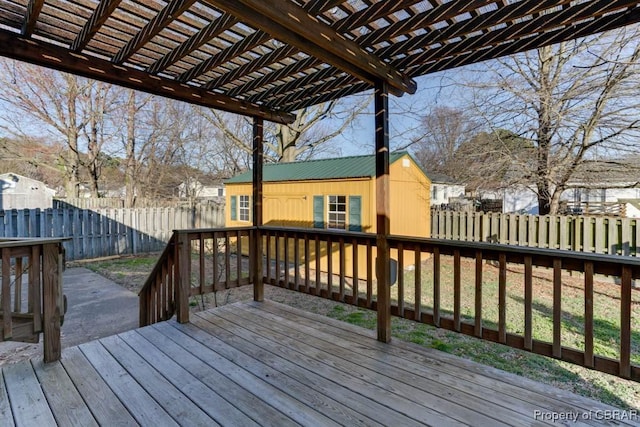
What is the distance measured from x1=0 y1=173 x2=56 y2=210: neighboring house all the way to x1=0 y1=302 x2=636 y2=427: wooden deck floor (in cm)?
1927

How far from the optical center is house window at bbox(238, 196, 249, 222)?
31.8ft

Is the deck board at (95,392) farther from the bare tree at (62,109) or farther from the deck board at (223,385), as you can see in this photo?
the bare tree at (62,109)

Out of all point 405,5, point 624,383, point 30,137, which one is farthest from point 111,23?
point 30,137

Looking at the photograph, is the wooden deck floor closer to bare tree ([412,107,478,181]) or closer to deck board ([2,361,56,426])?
deck board ([2,361,56,426])

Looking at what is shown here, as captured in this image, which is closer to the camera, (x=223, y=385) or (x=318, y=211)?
(x=223, y=385)

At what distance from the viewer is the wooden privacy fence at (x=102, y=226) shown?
25.2 feet

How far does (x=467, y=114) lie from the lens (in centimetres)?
825

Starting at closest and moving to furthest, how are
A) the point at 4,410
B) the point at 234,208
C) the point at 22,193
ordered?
the point at 4,410
the point at 234,208
the point at 22,193

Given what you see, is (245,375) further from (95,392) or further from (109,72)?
(109,72)

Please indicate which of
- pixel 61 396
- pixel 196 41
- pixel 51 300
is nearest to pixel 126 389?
pixel 61 396

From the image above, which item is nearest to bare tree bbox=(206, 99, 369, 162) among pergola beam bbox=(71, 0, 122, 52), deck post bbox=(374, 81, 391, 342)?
deck post bbox=(374, 81, 391, 342)

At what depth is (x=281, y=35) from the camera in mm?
2201

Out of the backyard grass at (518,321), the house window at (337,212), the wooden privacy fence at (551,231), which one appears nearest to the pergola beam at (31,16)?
the backyard grass at (518,321)

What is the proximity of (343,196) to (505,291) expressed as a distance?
17.1 feet
